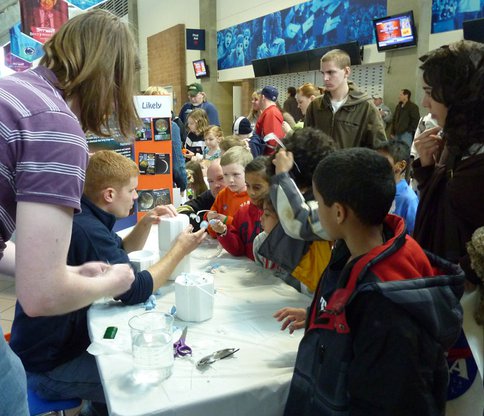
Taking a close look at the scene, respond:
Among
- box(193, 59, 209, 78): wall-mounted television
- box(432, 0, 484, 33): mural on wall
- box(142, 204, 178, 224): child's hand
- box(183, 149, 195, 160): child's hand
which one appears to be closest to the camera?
box(142, 204, 178, 224): child's hand

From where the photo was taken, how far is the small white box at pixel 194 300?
4.59 ft

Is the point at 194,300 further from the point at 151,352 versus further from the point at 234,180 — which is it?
the point at 234,180

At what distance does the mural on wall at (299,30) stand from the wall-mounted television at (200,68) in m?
0.46

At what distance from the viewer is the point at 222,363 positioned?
3.85 feet

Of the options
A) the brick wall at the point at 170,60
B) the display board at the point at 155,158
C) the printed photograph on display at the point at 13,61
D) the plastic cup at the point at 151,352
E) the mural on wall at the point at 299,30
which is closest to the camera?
the plastic cup at the point at 151,352

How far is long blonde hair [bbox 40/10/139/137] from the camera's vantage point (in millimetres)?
1002

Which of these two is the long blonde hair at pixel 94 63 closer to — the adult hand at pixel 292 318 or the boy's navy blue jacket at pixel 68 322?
the boy's navy blue jacket at pixel 68 322

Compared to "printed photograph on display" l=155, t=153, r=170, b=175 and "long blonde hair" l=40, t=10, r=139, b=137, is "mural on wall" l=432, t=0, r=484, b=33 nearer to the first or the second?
"printed photograph on display" l=155, t=153, r=170, b=175

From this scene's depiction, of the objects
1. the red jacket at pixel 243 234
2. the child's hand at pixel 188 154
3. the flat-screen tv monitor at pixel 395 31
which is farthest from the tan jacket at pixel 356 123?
the flat-screen tv monitor at pixel 395 31

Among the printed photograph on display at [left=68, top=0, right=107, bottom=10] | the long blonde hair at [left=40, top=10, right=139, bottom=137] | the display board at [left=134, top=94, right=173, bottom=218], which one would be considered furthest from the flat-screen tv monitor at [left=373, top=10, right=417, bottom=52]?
the long blonde hair at [left=40, top=10, right=139, bottom=137]

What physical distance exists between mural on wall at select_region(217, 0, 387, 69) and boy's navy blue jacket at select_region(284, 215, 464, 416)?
23.7 feet

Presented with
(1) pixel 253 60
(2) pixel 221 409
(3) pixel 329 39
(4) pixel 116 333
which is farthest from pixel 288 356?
(1) pixel 253 60

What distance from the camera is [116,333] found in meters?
1.32

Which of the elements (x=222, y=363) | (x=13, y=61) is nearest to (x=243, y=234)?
(x=222, y=363)
